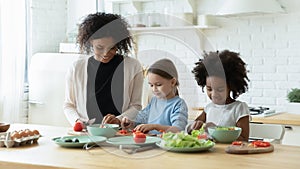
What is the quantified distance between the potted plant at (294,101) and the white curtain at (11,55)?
2219 mm

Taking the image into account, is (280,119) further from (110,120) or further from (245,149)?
(245,149)

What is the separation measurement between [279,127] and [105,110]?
0.89 m

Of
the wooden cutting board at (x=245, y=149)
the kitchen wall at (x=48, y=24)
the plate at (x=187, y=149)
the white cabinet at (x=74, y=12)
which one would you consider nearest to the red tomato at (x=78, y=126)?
the plate at (x=187, y=149)

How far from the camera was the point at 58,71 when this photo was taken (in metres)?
4.23

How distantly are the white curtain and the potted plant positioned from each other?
2219 millimetres

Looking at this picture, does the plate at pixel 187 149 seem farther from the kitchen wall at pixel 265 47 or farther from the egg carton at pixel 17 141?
the kitchen wall at pixel 265 47

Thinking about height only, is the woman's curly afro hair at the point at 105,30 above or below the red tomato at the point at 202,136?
above

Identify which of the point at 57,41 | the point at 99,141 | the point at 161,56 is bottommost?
the point at 99,141

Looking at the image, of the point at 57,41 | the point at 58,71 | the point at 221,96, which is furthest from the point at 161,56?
the point at 57,41

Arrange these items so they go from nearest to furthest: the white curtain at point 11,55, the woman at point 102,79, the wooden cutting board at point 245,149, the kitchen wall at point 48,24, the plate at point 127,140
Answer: the wooden cutting board at point 245,149, the plate at point 127,140, the woman at point 102,79, the white curtain at point 11,55, the kitchen wall at point 48,24

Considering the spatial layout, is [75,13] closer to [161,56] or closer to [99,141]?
[161,56]

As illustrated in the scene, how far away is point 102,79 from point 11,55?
182cm

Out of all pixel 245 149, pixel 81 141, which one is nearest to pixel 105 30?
pixel 81 141

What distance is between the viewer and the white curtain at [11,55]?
4.18 meters
